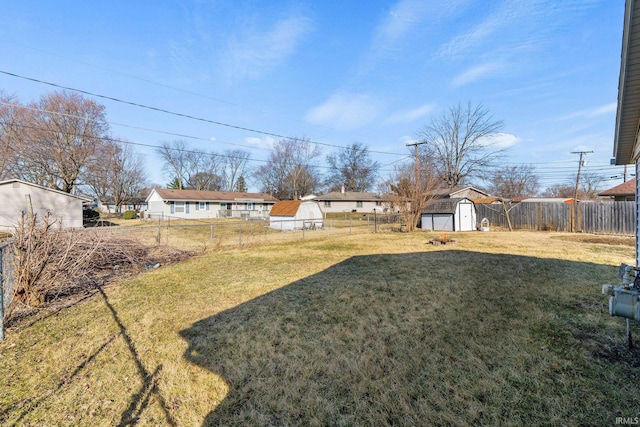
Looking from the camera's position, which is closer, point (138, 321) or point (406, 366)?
point (406, 366)

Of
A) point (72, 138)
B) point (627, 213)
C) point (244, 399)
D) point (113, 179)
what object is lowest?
point (244, 399)

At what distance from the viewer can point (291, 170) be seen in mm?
45656

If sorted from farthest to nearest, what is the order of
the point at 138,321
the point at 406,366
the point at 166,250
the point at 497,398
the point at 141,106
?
the point at 141,106, the point at 166,250, the point at 138,321, the point at 406,366, the point at 497,398

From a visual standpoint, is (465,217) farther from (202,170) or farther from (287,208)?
(202,170)

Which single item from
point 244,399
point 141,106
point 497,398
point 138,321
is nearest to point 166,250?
point 138,321

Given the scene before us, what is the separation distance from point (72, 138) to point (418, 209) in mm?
31324

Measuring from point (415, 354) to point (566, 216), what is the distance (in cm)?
1833

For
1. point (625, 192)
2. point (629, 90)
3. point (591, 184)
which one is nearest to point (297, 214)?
point (629, 90)

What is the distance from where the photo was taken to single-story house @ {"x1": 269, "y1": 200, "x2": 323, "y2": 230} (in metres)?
19.7

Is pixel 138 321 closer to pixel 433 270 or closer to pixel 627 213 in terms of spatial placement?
pixel 433 270

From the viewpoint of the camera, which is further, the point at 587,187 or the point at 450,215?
the point at 587,187

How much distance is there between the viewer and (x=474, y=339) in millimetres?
3561

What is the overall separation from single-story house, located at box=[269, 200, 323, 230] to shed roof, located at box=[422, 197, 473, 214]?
25.6 feet

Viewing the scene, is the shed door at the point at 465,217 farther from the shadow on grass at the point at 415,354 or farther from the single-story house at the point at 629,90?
the shadow on grass at the point at 415,354
